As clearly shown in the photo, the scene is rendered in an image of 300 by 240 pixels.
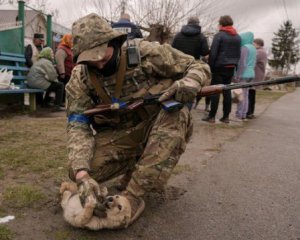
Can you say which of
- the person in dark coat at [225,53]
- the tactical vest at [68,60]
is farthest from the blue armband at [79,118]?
the tactical vest at [68,60]

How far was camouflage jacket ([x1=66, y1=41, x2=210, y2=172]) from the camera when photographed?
2.77 metres

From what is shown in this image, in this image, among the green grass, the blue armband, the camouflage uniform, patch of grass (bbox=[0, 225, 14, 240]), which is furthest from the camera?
the green grass

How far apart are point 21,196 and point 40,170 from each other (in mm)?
718

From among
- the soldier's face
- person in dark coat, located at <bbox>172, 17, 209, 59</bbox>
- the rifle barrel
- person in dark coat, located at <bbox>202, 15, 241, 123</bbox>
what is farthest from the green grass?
person in dark coat, located at <bbox>202, 15, 241, 123</bbox>

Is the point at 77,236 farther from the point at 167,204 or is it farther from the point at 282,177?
the point at 282,177

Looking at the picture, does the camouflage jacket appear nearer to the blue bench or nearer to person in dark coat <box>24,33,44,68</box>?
the blue bench

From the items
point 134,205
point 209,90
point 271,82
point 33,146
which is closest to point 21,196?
point 134,205

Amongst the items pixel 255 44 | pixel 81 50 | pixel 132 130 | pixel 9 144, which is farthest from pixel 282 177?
pixel 255 44

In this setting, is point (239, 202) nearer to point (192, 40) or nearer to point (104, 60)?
point (104, 60)

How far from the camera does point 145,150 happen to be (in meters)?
2.68

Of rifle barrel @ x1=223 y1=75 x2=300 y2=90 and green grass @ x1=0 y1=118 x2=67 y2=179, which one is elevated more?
rifle barrel @ x1=223 y1=75 x2=300 y2=90

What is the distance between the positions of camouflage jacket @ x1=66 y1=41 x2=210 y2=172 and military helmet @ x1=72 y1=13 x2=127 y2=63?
0.29m

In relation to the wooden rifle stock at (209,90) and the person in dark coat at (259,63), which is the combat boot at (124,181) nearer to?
the wooden rifle stock at (209,90)

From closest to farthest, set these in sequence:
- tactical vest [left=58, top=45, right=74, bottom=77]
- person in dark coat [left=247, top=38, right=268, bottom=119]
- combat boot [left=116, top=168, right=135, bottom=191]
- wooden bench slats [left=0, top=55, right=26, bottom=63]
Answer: combat boot [left=116, top=168, right=135, bottom=191]
wooden bench slats [left=0, top=55, right=26, bottom=63]
person in dark coat [left=247, top=38, right=268, bottom=119]
tactical vest [left=58, top=45, right=74, bottom=77]
